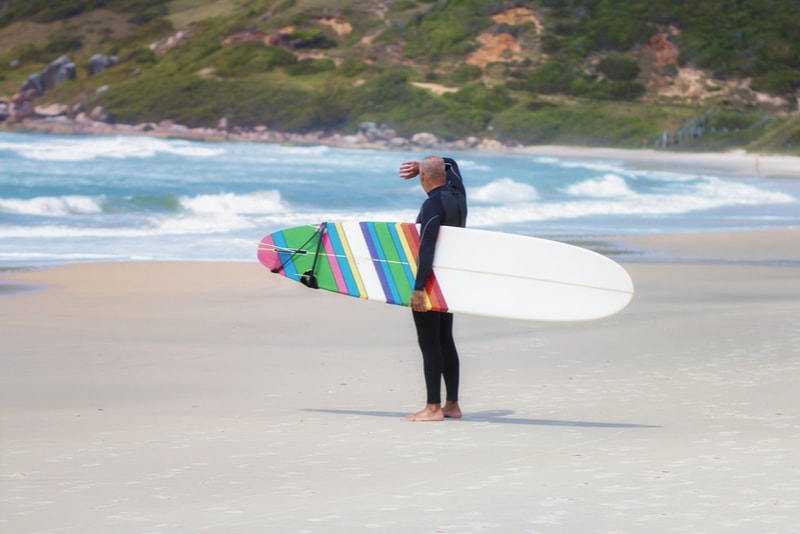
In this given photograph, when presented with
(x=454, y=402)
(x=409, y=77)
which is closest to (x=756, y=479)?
(x=454, y=402)

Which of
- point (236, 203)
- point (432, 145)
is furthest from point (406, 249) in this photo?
point (432, 145)

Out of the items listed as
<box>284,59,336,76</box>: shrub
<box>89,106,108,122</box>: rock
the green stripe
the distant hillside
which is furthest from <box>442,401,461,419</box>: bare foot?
<box>89,106,108,122</box>: rock

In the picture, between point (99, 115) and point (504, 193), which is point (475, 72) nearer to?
point (99, 115)

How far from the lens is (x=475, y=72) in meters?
98.3

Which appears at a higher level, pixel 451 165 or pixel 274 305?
pixel 451 165

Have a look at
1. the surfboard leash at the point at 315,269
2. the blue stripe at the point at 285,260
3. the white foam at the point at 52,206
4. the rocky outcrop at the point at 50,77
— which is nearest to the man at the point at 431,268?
the surfboard leash at the point at 315,269

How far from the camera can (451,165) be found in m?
5.58

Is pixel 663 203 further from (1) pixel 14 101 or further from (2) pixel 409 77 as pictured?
(1) pixel 14 101

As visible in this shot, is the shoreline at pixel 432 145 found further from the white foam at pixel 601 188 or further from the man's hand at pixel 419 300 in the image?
the man's hand at pixel 419 300

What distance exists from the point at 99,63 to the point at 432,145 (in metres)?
49.4

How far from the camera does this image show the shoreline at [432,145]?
48000mm

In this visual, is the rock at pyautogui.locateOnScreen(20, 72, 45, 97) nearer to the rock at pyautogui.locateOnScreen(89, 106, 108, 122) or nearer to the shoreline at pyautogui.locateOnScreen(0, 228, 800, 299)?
the rock at pyautogui.locateOnScreen(89, 106, 108, 122)

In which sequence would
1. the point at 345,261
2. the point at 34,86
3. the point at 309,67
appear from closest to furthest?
the point at 345,261, the point at 309,67, the point at 34,86

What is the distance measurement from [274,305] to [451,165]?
4201mm
